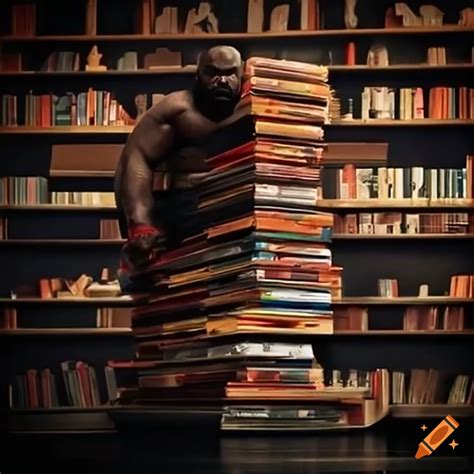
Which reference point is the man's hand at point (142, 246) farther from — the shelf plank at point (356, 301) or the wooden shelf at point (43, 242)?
the wooden shelf at point (43, 242)

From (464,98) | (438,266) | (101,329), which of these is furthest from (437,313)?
(101,329)

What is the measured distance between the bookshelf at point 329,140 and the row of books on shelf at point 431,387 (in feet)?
0.08

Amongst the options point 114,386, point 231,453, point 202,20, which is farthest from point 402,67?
point 231,453

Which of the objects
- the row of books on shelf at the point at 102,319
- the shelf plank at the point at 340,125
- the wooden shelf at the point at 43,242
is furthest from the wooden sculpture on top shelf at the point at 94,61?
the row of books on shelf at the point at 102,319

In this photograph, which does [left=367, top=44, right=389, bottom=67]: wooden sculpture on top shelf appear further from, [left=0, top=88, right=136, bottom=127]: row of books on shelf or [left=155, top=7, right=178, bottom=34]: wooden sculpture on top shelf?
[left=0, top=88, right=136, bottom=127]: row of books on shelf

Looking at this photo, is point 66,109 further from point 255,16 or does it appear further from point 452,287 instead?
point 452,287

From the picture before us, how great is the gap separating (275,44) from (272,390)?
1.34m

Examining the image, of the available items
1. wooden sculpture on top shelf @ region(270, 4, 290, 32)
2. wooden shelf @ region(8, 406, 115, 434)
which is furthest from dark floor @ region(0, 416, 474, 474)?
wooden sculpture on top shelf @ region(270, 4, 290, 32)

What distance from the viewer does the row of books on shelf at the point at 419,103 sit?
3.46m

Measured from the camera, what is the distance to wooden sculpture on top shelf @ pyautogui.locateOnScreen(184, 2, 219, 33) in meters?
3.25

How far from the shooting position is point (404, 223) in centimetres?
347

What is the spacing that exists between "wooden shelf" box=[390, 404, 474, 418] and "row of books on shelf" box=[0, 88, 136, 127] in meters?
1.12
